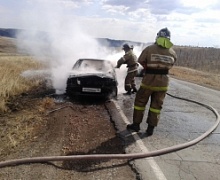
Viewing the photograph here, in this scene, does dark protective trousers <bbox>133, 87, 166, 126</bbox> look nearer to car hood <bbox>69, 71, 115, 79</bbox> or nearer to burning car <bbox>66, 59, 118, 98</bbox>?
burning car <bbox>66, 59, 118, 98</bbox>

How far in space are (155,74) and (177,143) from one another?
4.66 ft

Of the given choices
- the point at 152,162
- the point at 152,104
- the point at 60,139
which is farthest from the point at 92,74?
the point at 152,162

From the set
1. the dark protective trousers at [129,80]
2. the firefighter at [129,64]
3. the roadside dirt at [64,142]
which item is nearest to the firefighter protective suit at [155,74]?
the roadside dirt at [64,142]

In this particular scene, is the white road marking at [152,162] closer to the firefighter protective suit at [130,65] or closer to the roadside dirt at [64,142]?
the roadside dirt at [64,142]

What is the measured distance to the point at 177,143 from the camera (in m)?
6.13

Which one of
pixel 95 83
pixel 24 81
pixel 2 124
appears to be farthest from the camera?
pixel 24 81

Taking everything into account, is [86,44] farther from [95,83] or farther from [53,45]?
[95,83]

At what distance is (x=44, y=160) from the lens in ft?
15.1

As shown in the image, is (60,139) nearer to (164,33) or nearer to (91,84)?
(164,33)

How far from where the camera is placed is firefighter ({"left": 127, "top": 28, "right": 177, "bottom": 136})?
6.47 m

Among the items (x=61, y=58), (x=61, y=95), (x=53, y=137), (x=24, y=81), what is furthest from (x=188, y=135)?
(x=61, y=58)

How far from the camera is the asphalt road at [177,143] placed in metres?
4.64

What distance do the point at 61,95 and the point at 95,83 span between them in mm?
1613

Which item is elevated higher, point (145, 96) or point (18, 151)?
point (145, 96)
